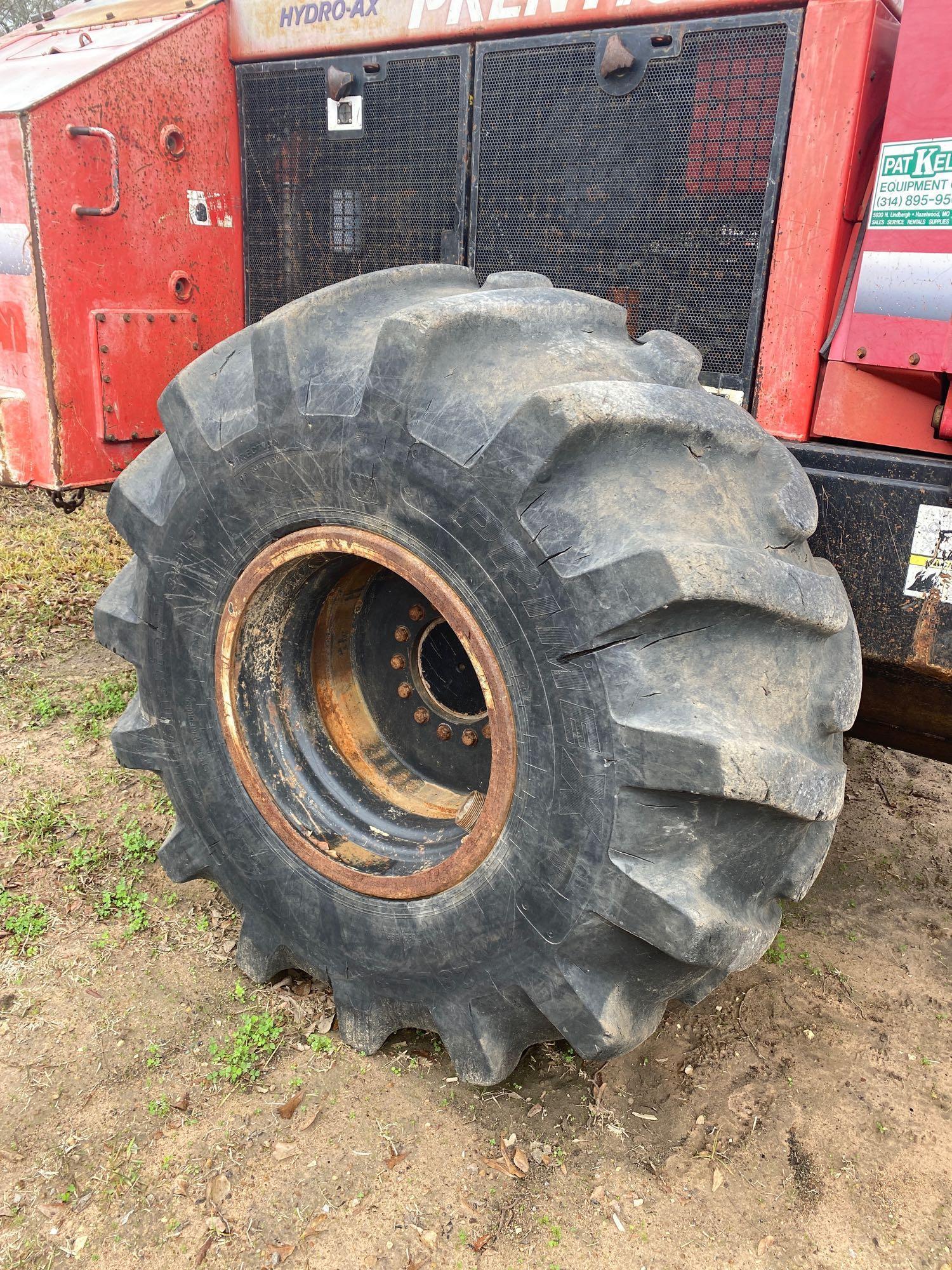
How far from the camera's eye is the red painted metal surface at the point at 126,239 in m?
2.75

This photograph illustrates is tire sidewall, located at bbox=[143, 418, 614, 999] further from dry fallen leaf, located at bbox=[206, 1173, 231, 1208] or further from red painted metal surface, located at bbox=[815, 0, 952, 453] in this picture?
red painted metal surface, located at bbox=[815, 0, 952, 453]

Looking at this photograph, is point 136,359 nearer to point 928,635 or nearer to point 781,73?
point 781,73

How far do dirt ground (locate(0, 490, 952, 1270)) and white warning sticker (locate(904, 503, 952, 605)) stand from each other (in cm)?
113

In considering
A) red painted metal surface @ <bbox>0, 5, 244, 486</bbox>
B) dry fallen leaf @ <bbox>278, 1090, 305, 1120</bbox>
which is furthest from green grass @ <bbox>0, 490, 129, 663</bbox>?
dry fallen leaf @ <bbox>278, 1090, 305, 1120</bbox>

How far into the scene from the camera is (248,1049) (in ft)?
7.48

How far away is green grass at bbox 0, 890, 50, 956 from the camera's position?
8.53 ft

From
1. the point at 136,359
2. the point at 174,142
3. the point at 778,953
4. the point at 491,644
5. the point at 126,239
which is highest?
the point at 174,142

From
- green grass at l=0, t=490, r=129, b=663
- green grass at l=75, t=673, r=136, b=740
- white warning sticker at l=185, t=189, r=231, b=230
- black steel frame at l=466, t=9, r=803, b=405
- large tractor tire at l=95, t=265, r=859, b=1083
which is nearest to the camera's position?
large tractor tire at l=95, t=265, r=859, b=1083

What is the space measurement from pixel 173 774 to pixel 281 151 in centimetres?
178

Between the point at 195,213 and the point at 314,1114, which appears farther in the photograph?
the point at 195,213

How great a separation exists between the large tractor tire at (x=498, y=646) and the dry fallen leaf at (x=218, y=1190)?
42cm

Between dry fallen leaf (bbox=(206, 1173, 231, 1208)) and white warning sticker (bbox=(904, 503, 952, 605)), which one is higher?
white warning sticker (bbox=(904, 503, 952, 605))

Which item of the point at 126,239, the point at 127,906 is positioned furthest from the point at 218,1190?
the point at 126,239

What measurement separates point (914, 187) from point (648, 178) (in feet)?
2.17
